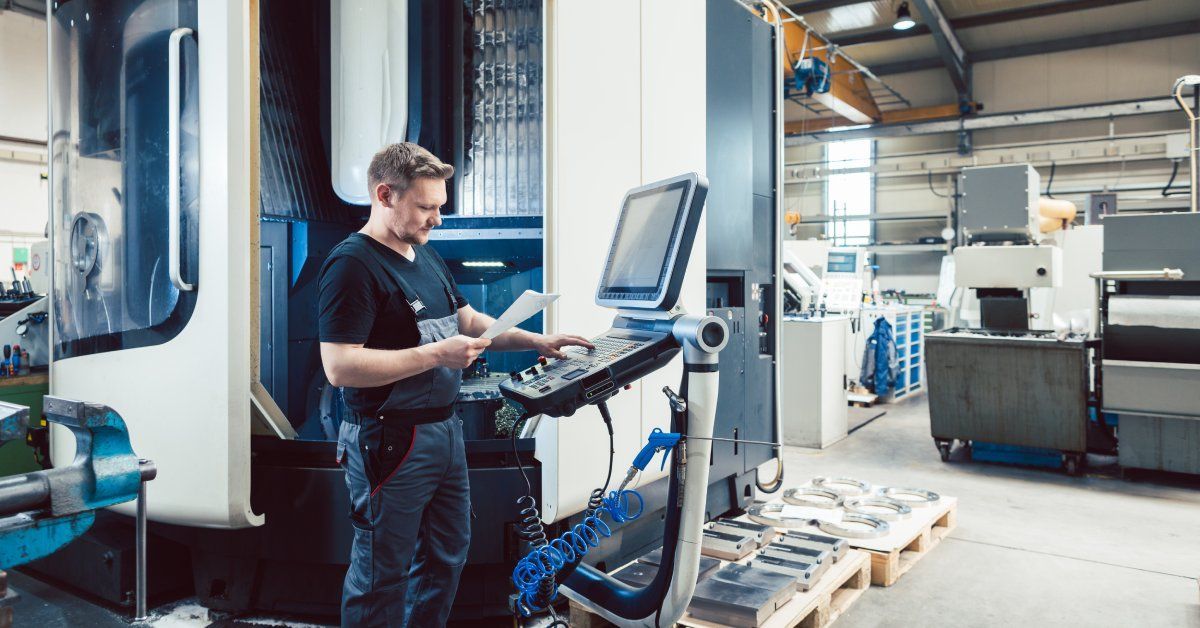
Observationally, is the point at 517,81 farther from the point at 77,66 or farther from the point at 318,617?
the point at 318,617

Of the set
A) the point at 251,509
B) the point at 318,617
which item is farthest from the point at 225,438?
the point at 318,617

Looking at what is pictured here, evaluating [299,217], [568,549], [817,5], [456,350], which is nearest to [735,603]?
[568,549]

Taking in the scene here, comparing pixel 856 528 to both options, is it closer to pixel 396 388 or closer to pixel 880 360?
pixel 396 388

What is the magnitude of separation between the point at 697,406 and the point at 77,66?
263 cm

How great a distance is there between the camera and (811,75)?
7238 millimetres

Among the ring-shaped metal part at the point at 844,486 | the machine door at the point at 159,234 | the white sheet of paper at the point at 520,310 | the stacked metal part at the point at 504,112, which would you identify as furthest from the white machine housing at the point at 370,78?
the ring-shaped metal part at the point at 844,486

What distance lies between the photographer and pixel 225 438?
2.25 meters

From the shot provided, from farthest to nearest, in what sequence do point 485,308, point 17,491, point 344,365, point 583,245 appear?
point 485,308
point 583,245
point 344,365
point 17,491

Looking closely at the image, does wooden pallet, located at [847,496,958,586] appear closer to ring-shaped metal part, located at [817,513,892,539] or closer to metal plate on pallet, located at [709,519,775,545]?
ring-shaped metal part, located at [817,513,892,539]

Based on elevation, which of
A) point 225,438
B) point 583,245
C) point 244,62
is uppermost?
point 244,62

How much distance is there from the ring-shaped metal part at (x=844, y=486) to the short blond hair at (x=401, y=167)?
2643mm

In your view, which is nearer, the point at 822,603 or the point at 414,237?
the point at 414,237

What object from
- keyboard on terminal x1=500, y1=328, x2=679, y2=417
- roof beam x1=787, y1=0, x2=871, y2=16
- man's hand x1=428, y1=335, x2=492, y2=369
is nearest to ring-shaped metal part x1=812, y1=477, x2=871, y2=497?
keyboard on terminal x1=500, y1=328, x2=679, y2=417

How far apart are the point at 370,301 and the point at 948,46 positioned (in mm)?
10418
